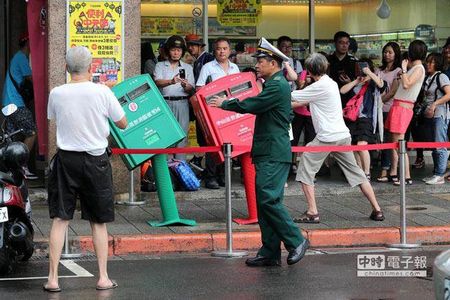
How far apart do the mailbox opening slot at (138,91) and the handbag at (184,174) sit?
2.01m

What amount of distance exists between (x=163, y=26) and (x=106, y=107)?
6896 millimetres

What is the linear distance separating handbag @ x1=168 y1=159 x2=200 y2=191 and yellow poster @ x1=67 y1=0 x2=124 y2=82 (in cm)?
131

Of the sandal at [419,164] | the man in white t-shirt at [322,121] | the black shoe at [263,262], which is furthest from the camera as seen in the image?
the sandal at [419,164]

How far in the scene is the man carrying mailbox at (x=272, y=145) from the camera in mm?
9484

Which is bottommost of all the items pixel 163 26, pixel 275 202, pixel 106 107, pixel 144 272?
pixel 144 272

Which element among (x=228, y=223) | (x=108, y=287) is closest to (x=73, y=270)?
(x=108, y=287)

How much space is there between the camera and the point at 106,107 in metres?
8.66

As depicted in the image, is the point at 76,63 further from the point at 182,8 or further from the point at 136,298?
the point at 182,8

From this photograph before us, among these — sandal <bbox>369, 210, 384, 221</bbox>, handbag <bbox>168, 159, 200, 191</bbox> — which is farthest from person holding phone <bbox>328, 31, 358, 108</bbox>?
sandal <bbox>369, 210, 384, 221</bbox>

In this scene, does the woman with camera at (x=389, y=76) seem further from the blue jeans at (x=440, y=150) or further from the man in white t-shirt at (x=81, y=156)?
the man in white t-shirt at (x=81, y=156)

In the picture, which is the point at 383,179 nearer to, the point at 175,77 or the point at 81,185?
the point at 175,77

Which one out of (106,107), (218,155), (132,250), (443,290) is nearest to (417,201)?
(218,155)

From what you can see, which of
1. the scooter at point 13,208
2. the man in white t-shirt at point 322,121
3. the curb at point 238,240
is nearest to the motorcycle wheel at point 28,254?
the scooter at point 13,208

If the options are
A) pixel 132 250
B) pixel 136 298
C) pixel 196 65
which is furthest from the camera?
pixel 196 65
